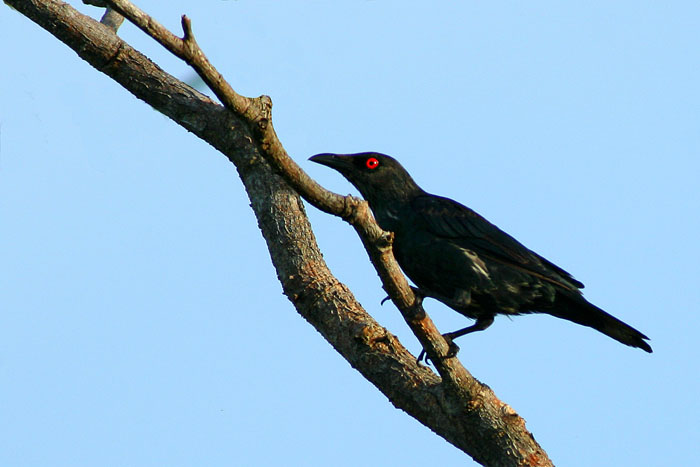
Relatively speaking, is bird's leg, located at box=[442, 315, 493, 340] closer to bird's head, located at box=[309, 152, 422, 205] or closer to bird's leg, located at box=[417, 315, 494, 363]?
bird's leg, located at box=[417, 315, 494, 363]

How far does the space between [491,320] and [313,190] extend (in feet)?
8.36

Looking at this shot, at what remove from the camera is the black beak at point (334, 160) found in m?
6.71

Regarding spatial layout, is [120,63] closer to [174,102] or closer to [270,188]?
[174,102]

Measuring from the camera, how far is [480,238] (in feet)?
21.4

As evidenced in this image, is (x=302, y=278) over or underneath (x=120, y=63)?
underneath

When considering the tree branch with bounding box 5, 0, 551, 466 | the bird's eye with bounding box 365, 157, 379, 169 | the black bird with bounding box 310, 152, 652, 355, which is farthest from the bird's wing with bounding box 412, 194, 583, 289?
the tree branch with bounding box 5, 0, 551, 466

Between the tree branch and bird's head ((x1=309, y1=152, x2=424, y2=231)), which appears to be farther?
bird's head ((x1=309, y1=152, x2=424, y2=231))

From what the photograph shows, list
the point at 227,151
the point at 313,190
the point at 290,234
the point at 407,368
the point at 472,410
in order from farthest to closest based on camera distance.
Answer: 1. the point at 227,151
2. the point at 290,234
3. the point at 407,368
4. the point at 472,410
5. the point at 313,190

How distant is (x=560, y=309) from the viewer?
6.58 metres

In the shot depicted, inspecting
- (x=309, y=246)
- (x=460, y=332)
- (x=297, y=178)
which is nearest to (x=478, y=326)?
(x=460, y=332)

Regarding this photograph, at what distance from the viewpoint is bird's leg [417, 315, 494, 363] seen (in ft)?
16.4

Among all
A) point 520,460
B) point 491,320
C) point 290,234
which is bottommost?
point 520,460

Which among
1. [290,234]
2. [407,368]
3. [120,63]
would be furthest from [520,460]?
[120,63]

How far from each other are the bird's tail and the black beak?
199 centimetres
